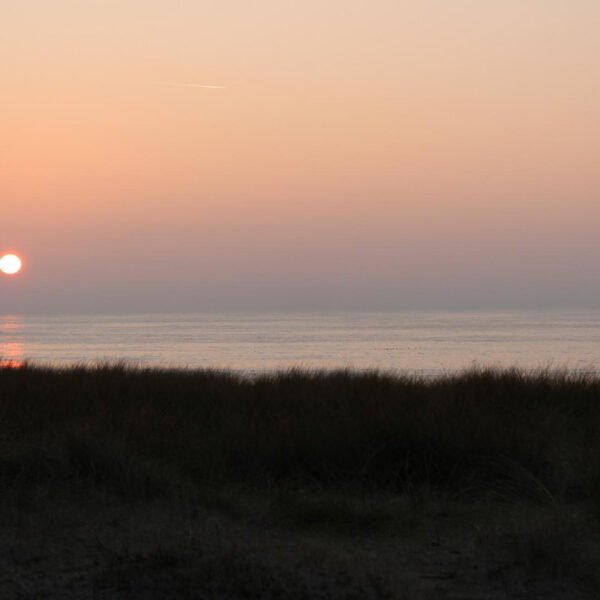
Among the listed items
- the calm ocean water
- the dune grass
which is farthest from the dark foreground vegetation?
the calm ocean water

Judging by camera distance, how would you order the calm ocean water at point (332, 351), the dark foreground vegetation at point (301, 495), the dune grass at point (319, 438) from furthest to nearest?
the calm ocean water at point (332, 351)
the dune grass at point (319, 438)
the dark foreground vegetation at point (301, 495)

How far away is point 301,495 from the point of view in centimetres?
823

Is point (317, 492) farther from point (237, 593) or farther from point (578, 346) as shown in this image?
point (578, 346)

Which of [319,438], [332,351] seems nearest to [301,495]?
[319,438]

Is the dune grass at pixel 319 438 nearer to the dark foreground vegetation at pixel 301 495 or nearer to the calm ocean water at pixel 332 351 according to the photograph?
the dark foreground vegetation at pixel 301 495

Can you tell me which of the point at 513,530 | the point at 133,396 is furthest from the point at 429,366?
the point at 513,530

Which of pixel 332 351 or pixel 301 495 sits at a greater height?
pixel 301 495

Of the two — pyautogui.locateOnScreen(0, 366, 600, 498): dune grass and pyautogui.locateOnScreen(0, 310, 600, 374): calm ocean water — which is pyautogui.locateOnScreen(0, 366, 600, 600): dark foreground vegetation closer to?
pyautogui.locateOnScreen(0, 366, 600, 498): dune grass

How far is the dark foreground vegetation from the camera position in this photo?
5551 millimetres

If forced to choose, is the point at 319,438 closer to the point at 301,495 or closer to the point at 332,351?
the point at 301,495

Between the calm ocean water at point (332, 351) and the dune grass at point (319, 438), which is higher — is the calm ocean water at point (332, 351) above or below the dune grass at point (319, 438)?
below

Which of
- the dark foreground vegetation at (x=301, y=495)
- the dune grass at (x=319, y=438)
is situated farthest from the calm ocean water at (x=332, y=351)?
the dark foreground vegetation at (x=301, y=495)

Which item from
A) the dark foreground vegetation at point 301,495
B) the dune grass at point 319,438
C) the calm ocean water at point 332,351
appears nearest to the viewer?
the dark foreground vegetation at point 301,495

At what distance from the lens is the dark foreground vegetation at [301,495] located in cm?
555
